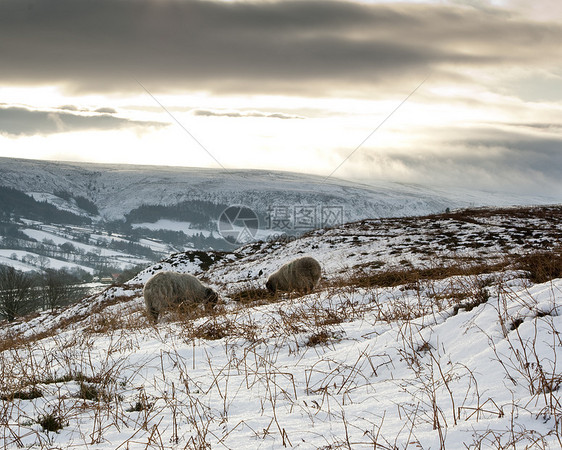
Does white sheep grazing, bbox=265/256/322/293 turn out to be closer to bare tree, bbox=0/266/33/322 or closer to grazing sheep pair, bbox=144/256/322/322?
grazing sheep pair, bbox=144/256/322/322

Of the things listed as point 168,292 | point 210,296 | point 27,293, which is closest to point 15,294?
point 27,293

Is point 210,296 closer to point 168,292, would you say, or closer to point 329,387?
point 168,292

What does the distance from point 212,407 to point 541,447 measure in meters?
2.49

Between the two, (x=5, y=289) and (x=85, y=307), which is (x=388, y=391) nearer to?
(x=85, y=307)

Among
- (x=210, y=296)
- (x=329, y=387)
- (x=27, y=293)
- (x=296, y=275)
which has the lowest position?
(x=27, y=293)

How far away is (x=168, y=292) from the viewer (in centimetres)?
1348

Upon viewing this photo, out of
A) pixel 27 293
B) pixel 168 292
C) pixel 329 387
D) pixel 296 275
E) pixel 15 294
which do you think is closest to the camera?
pixel 329 387

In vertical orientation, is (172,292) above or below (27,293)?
above

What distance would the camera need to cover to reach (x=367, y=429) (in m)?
3.08

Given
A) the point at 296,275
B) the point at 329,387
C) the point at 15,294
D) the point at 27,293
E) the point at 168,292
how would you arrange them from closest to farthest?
the point at 329,387 → the point at 168,292 → the point at 296,275 → the point at 15,294 → the point at 27,293

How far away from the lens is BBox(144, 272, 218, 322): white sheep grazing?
1325 centimetres

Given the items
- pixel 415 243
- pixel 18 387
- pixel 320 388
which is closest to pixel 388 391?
pixel 320 388

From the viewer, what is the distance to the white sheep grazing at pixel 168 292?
13.2 m

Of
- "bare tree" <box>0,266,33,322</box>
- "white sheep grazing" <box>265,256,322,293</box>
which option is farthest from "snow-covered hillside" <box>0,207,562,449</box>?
"bare tree" <box>0,266,33,322</box>
